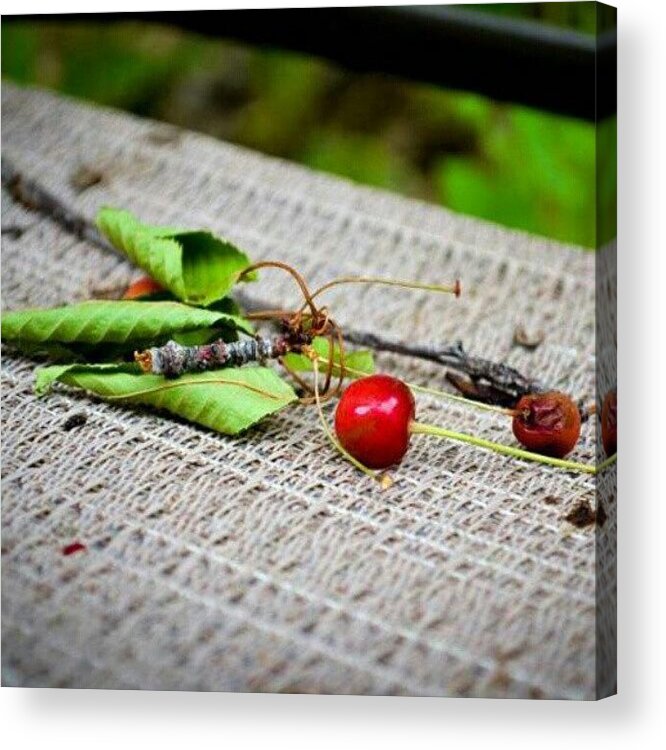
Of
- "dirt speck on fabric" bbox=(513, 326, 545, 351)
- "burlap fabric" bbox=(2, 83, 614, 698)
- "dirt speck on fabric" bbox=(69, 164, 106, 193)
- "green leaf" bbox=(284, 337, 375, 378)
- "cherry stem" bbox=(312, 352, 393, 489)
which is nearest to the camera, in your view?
"burlap fabric" bbox=(2, 83, 614, 698)

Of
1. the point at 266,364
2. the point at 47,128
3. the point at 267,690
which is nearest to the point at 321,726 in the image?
the point at 267,690

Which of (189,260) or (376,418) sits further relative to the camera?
(189,260)

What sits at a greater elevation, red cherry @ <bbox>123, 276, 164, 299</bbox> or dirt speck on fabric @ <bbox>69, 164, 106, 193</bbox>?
red cherry @ <bbox>123, 276, 164, 299</bbox>

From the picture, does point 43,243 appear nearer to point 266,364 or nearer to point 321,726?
point 266,364

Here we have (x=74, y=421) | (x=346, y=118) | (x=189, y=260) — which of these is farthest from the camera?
(x=346, y=118)

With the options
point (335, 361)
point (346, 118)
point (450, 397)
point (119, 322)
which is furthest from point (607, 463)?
point (346, 118)

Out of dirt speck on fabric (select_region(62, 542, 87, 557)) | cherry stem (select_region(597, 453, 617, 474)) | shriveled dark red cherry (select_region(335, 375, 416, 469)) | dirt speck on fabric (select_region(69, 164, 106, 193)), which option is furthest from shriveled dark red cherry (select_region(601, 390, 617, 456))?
dirt speck on fabric (select_region(69, 164, 106, 193))

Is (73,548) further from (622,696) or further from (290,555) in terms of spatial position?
(622,696)

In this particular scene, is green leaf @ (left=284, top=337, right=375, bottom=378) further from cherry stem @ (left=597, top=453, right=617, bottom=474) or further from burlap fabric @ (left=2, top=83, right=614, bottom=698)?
cherry stem @ (left=597, top=453, right=617, bottom=474)
